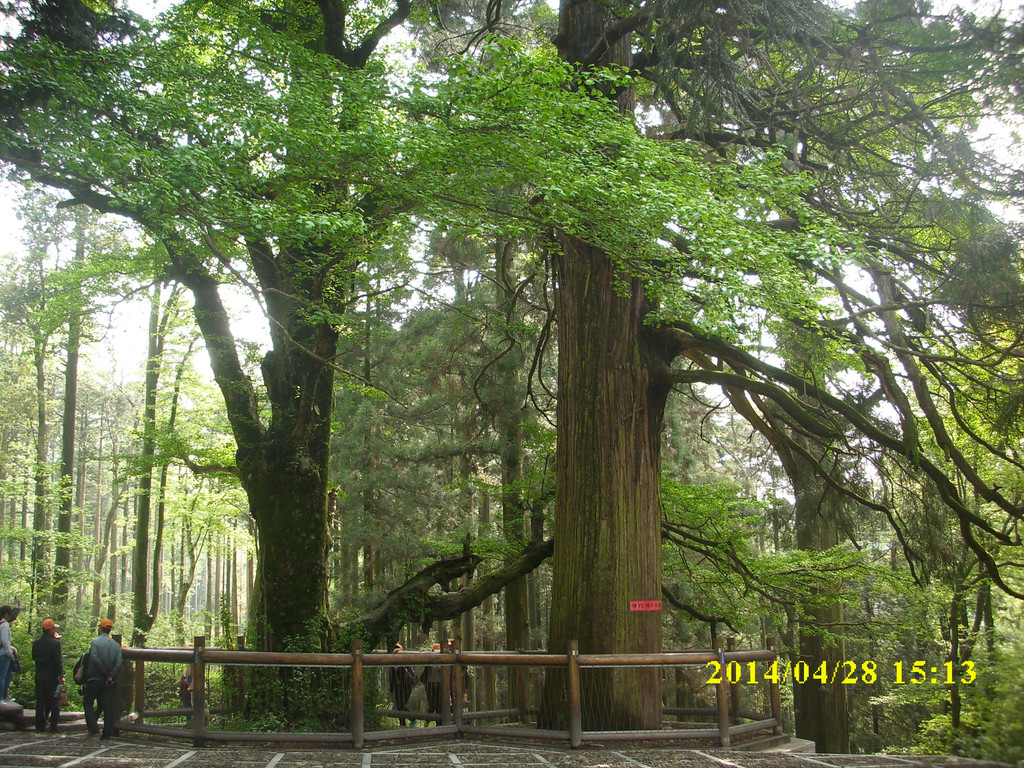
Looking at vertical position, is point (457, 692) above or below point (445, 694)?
above

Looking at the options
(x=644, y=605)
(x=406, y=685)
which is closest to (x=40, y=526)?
(x=406, y=685)

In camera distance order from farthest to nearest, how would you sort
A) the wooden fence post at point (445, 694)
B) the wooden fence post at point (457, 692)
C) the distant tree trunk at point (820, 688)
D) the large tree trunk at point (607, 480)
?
1. the distant tree trunk at point (820, 688)
2. the large tree trunk at point (607, 480)
3. the wooden fence post at point (445, 694)
4. the wooden fence post at point (457, 692)

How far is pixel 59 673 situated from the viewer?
27.2 feet

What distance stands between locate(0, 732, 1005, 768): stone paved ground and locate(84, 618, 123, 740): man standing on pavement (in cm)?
24

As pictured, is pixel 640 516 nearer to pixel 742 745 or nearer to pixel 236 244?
pixel 742 745

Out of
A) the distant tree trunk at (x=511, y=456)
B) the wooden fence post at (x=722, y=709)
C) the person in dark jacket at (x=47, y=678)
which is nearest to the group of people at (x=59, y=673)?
the person in dark jacket at (x=47, y=678)

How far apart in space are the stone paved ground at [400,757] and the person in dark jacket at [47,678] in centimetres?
74

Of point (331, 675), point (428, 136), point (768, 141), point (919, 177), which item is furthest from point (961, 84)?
point (331, 675)

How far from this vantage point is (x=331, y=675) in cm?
950

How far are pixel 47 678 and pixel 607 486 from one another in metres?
6.72

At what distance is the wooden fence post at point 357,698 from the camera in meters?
7.07

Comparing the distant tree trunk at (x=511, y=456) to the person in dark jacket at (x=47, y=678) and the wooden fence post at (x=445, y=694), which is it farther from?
the person in dark jacket at (x=47, y=678)

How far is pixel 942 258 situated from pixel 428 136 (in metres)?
6.14
